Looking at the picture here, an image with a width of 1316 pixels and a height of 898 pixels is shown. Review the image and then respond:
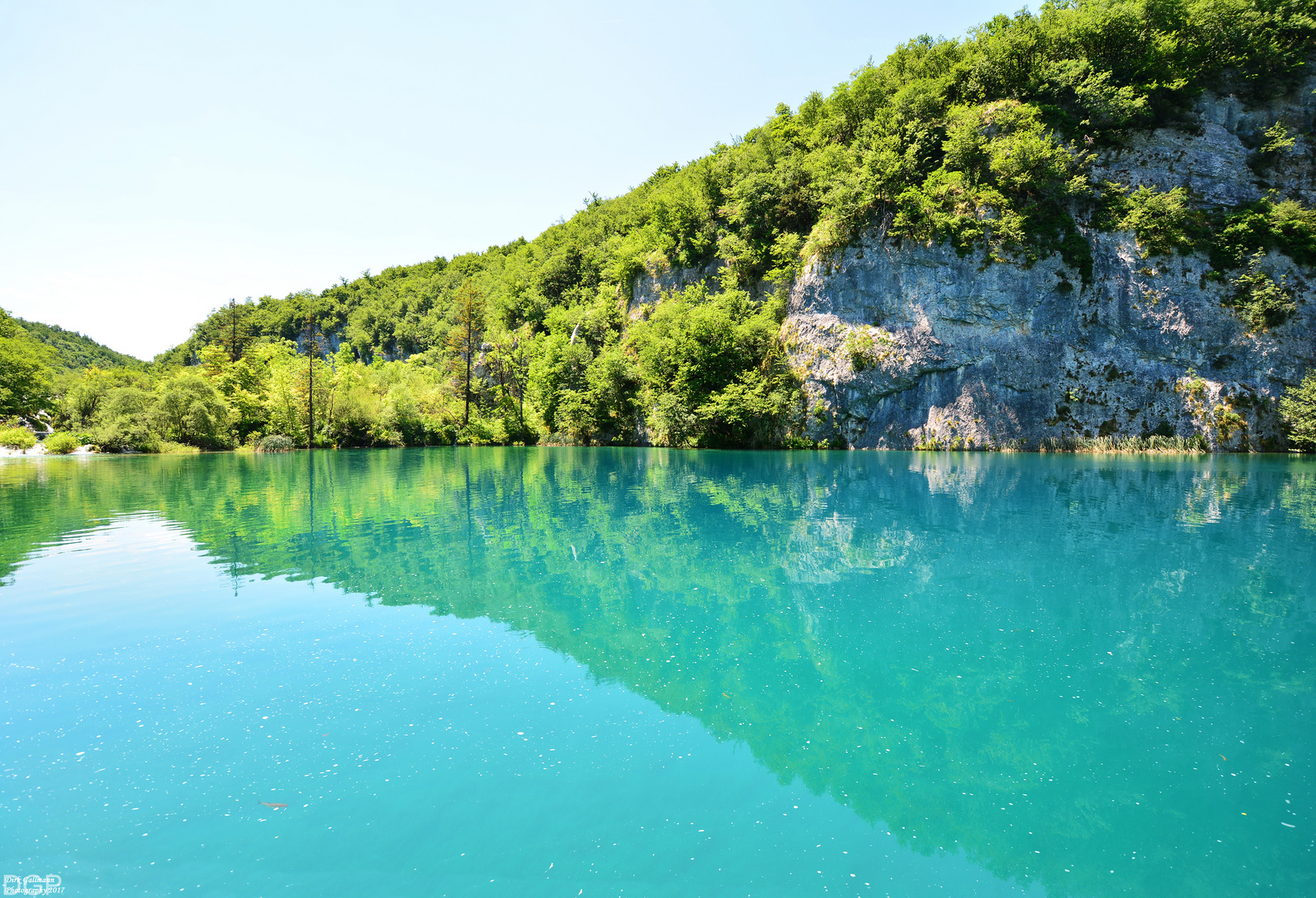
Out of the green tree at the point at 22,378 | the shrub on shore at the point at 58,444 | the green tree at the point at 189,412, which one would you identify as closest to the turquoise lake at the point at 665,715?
the green tree at the point at 189,412

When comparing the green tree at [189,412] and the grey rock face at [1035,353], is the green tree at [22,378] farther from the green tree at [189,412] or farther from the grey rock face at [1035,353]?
the grey rock face at [1035,353]

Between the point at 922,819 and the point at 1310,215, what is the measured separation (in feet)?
176

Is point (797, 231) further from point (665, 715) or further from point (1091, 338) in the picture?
point (665, 715)

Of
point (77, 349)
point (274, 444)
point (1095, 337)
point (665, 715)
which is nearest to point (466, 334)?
point (274, 444)

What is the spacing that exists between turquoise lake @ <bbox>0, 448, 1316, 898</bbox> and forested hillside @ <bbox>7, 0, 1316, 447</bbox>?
35495 millimetres

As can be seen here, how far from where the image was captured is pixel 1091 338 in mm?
38781

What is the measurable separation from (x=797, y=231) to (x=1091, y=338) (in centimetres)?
2441

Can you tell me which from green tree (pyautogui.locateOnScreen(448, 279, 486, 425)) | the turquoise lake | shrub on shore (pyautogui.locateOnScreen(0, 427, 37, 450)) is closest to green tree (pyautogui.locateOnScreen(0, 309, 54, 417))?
shrub on shore (pyautogui.locateOnScreen(0, 427, 37, 450))

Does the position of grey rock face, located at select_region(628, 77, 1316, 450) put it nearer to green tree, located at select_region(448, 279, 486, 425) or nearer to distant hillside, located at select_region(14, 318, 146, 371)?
green tree, located at select_region(448, 279, 486, 425)

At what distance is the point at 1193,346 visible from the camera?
36.8m

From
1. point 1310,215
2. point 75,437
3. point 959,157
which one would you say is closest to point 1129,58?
point 959,157

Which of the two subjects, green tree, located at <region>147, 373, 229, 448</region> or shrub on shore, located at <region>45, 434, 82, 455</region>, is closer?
shrub on shore, located at <region>45, 434, 82, 455</region>

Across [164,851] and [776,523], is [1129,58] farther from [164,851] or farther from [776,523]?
[164,851]

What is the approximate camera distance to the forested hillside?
38.6 meters
